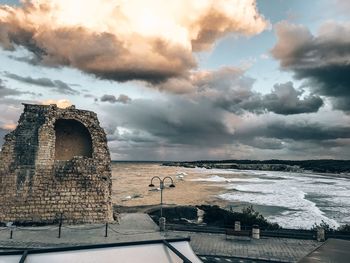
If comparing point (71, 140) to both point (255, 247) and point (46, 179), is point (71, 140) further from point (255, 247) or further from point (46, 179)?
point (255, 247)

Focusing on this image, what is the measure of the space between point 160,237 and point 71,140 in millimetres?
11514

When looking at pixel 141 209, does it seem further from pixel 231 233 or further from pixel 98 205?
pixel 231 233

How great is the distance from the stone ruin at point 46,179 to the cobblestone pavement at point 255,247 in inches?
251

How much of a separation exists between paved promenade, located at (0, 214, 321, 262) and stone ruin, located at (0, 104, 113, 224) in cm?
107

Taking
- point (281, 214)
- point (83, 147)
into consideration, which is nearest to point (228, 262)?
point (83, 147)

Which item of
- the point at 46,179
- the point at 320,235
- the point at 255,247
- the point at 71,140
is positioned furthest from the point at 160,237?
the point at 71,140

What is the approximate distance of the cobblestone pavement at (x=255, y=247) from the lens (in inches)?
659

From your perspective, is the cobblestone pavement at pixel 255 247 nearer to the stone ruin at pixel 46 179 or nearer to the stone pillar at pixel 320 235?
the stone pillar at pixel 320 235

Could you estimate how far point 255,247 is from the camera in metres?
18.3

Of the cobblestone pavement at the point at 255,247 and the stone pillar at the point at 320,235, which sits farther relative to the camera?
the stone pillar at the point at 320,235

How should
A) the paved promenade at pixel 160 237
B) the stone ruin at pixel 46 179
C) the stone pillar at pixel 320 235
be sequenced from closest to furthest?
the paved promenade at pixel 160 237, the stone pillar at pixel 320 235, the stone ruin at pixel 46 179

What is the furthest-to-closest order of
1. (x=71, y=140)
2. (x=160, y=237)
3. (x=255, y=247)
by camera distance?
(x=71, y=140) < (x=160, y=237) < (x=255, y=247)

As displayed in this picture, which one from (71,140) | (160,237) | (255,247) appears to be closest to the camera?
(255,247)

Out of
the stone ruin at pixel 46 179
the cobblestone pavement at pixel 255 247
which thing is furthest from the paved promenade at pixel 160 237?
the stone ruin at pixel 46 179
